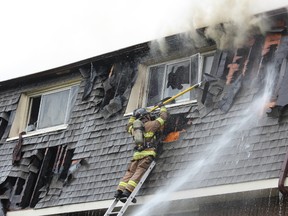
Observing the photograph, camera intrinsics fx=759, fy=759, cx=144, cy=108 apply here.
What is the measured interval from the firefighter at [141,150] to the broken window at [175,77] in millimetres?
832

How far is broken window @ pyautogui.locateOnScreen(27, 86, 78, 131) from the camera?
44.4 feet

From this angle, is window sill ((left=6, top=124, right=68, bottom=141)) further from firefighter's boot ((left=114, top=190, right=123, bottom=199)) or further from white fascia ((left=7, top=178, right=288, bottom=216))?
firefighter's boot ((left=114, top=190, right=123, bottom=199))

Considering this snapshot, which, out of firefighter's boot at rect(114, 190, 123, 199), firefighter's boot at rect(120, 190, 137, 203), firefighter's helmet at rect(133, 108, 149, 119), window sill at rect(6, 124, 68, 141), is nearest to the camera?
firefighter's boot at rect(120, 190, 137, 203)

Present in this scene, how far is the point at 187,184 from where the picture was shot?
1045cm

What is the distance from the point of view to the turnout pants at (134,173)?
35.4 feet

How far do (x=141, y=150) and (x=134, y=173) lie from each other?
356mm

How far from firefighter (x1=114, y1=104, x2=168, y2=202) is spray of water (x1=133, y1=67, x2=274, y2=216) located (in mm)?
424

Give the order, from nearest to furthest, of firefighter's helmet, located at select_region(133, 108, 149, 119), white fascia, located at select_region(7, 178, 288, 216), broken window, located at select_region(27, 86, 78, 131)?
white fascia, located at select_region(7, 178, 288, 216)
firefighter's helmet, located at select_region(133, 108, 149, 119)
broken window, located at select_region(27, 86, 78, 131)

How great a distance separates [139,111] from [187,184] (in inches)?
61.2

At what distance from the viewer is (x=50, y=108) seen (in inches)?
546

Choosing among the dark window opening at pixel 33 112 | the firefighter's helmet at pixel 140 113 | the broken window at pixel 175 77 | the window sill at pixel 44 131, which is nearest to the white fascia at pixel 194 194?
the firefighter's helmet at pixel 140 113

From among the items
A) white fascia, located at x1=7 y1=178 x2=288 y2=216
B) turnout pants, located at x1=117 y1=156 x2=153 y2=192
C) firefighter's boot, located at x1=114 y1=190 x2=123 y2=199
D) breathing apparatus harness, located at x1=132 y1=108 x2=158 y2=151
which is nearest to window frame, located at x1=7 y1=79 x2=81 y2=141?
white fascia, located at x1=7 y1=178 x2=288 y2=216

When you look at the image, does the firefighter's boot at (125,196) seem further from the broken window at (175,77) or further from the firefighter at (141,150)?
the broken window at (175,77)

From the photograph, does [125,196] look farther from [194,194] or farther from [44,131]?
[44,131]
